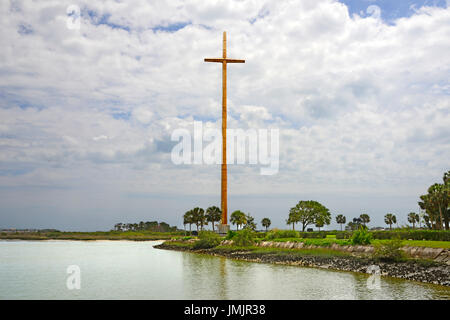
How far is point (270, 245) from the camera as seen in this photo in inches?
2234

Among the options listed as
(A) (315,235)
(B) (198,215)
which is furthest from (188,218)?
(A) (315,235)

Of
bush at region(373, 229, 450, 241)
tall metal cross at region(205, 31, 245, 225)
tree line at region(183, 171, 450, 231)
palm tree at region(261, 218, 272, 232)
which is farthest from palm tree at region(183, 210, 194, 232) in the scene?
bush at region(373, 229, 450, 241)

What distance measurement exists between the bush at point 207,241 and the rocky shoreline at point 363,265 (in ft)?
46.8

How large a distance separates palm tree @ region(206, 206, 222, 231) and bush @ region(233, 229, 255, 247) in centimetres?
6107

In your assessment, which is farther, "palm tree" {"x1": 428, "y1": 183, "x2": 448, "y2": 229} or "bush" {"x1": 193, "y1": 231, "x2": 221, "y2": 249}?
"bush" {"x1": 193, "y1": 231, "x2": 221, "y2": 249}

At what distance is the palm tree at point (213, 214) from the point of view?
123438 mm

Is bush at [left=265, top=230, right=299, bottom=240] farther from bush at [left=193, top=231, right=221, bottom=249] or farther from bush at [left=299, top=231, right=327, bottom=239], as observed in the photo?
bush at [left=193, top=231, right=221, bottom=249]

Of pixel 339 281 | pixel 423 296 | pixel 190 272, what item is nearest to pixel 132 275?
pixel 190 272

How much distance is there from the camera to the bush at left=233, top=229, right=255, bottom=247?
199 ft

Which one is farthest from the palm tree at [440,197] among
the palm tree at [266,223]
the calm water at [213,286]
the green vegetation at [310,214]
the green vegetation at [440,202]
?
the palm tree at [266,223]

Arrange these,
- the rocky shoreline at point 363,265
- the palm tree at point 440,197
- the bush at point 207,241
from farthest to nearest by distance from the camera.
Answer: the bush at point 207,241, the palm tree at point 440,197, the rocky shoreline at point 363,265

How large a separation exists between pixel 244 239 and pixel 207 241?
11488 millimetres

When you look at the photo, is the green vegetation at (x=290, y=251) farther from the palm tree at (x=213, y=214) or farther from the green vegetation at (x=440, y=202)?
the palm tree at (x=213, y=214)
